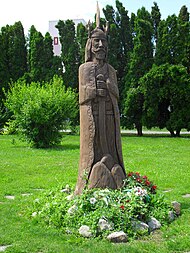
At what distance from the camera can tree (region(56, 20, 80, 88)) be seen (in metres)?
→ 30.3

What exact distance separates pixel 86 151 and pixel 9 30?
1082 inches

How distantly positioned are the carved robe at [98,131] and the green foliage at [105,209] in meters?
0.32

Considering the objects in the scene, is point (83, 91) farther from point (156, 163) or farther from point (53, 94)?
point (53, 94)

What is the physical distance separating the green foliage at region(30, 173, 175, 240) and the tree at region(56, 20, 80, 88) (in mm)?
23765

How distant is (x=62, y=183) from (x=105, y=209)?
9.97 feet

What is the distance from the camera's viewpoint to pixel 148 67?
27.5 metres

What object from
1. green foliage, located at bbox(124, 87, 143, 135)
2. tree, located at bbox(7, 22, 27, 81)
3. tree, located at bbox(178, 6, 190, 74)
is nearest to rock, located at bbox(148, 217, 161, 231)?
green foliage, located at bbox(124, 87, 143, 135)

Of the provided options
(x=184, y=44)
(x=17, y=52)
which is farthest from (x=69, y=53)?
(x=184, y=44)

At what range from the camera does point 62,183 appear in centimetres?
891

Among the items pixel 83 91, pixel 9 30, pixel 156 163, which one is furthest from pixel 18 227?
pixel 9 30

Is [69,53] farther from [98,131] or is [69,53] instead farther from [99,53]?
[98,131]

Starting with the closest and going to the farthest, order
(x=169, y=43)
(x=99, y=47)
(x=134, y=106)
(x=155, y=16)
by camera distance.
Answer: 1. (x=99, y=47)
2. (x=134, y=106)
3. (x=169, y=43)
4. (x=155, y=16)

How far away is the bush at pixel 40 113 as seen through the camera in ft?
56.3

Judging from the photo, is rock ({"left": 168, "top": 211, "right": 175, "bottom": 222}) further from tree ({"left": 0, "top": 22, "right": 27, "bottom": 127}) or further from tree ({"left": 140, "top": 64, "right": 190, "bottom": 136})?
tree ({"left": 0, "top": 22, "right": 27, "bottom": 127})
